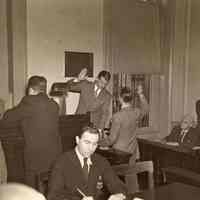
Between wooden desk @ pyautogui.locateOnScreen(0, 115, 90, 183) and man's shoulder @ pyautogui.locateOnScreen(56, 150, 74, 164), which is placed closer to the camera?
man's shoulder @ pyautogui.locateOnScreen(56, 150, 74, 164)

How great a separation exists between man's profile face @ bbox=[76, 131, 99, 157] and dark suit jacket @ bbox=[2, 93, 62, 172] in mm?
1076

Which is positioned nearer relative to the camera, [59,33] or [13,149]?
[13,149]

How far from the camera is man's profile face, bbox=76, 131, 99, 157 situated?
3.20 m

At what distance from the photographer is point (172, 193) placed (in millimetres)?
3000

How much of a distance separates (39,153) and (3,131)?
55cm

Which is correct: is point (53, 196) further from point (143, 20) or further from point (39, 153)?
point (143, 20)

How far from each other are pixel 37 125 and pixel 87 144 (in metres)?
1.15

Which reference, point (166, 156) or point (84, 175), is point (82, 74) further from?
point (84, 175)

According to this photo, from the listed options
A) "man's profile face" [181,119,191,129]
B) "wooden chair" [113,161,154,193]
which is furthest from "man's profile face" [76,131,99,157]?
"man's profile face" [181,119,191,129]

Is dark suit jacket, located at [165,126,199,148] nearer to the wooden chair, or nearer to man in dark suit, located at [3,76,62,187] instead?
man in dark suit, located at [3,76,62,187]

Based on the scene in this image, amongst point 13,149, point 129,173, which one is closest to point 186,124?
point 13,149

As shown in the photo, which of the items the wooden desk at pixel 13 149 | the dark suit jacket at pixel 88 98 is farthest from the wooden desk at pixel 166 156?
the wooden desk at pixel 13 149

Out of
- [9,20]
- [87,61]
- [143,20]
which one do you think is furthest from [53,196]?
[143,20]

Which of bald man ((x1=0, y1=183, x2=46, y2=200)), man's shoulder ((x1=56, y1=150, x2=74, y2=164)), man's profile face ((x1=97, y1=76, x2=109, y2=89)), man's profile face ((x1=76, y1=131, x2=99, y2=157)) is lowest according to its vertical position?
man's shoulder ((x1=56, y1=150, x2=74, y2=164))
